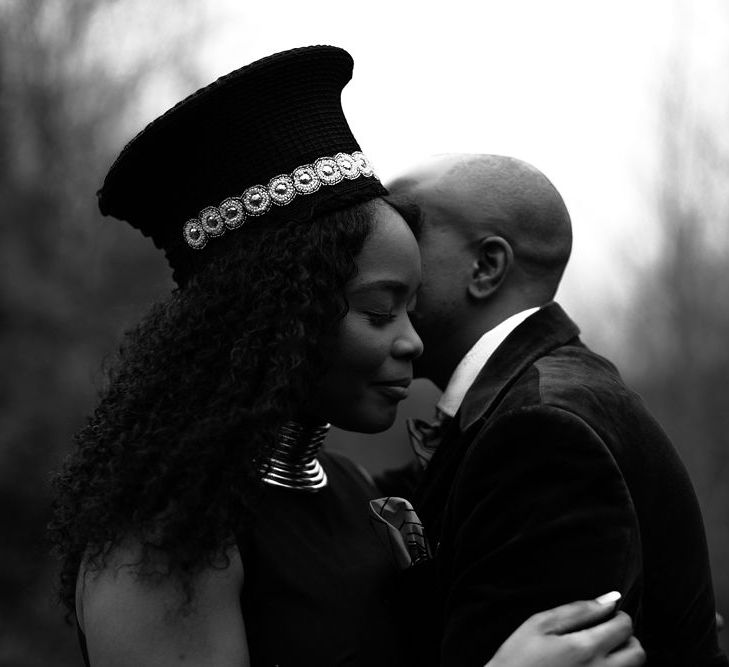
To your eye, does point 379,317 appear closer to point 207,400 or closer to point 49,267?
point 207,400

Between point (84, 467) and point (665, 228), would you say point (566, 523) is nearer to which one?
point (84, 467)

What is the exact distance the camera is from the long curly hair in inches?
88.8

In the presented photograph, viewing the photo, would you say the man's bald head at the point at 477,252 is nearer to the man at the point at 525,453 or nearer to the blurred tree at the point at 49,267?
the man at the point at 525,453

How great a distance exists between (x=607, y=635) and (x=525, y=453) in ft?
1.40

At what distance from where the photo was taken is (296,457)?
2797mm

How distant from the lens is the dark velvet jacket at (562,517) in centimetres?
226

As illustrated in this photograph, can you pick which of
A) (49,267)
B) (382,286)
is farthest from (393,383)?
(49,267)

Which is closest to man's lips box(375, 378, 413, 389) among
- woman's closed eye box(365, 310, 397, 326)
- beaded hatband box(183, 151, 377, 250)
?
woman's closed eye box(365, 310, 397, 326)

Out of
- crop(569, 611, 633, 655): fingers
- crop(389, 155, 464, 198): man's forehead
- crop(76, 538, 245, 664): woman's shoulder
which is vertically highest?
A: crop(389, 155, 464, 198): man's forehead

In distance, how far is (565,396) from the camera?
8.21 feet

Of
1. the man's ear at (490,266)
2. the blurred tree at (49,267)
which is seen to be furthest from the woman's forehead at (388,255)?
the blurred tree at (49,267)

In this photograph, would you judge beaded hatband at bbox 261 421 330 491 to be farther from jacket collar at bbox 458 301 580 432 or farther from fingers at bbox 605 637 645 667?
fingers at bbox 605 637 645 667

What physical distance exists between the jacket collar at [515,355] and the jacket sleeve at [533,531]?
0.41 m

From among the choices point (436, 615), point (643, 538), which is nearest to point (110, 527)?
point (436, 615)
